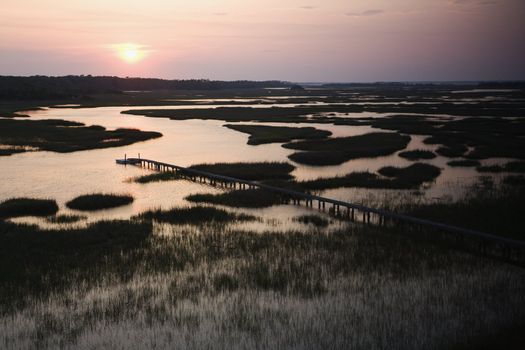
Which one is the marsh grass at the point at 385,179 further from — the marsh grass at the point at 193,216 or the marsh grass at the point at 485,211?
the marsh grass at the point at 193,216

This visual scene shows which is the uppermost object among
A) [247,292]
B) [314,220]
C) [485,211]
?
[485,211]

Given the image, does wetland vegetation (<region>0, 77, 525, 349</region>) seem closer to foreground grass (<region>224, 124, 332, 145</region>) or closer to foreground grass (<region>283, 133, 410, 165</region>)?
foreground grass (<region>283, 133, 410, 165</region>)

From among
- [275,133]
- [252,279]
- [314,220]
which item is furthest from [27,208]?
[275,133]

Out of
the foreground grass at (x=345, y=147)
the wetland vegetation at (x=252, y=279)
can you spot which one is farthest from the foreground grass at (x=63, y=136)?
the wetland vegetation at (x=252, y=279)

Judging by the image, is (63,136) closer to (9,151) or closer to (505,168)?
(9,151)

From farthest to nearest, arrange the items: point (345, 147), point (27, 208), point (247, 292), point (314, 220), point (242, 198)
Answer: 1. point (345, 147)
2. point (242, 198)
3. point (27, 208)
4. point (314, 220)
5. point (247, 292)

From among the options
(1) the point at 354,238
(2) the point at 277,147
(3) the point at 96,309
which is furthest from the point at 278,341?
(2) the point at 277,147
